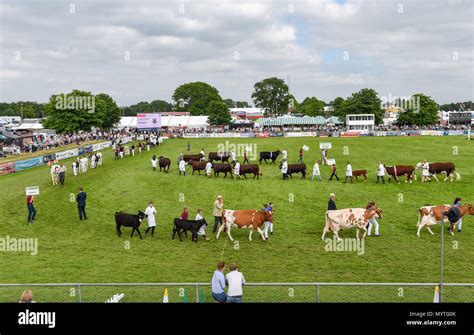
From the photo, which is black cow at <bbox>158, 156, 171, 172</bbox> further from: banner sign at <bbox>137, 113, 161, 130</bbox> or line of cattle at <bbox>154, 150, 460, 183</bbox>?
banner sign at <bbox>137, 113, 161, 130</bbox>

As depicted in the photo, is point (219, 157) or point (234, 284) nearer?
point (234, 284)

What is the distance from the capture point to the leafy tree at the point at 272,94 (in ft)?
439

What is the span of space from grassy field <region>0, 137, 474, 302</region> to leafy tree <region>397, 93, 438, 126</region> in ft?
236

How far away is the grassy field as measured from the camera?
13.9 m

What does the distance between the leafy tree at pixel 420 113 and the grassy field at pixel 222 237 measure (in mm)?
71960

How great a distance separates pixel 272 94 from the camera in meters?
135

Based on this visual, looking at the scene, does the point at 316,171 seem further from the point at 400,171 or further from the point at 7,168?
the point at 7,168

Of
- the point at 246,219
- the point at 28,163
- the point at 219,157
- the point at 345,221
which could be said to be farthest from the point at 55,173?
the point at 345,221

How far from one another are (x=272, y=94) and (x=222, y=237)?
12003 centimetres

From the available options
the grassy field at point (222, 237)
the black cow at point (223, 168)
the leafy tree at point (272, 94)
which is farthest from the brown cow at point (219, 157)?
the leafy tree at point (272, 94)

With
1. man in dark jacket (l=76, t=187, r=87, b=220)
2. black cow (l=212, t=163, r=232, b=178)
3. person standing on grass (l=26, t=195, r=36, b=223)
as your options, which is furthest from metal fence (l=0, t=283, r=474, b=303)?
black cow (l=212, t=163, r=232, b=178)

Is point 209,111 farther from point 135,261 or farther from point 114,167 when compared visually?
point 135,261
